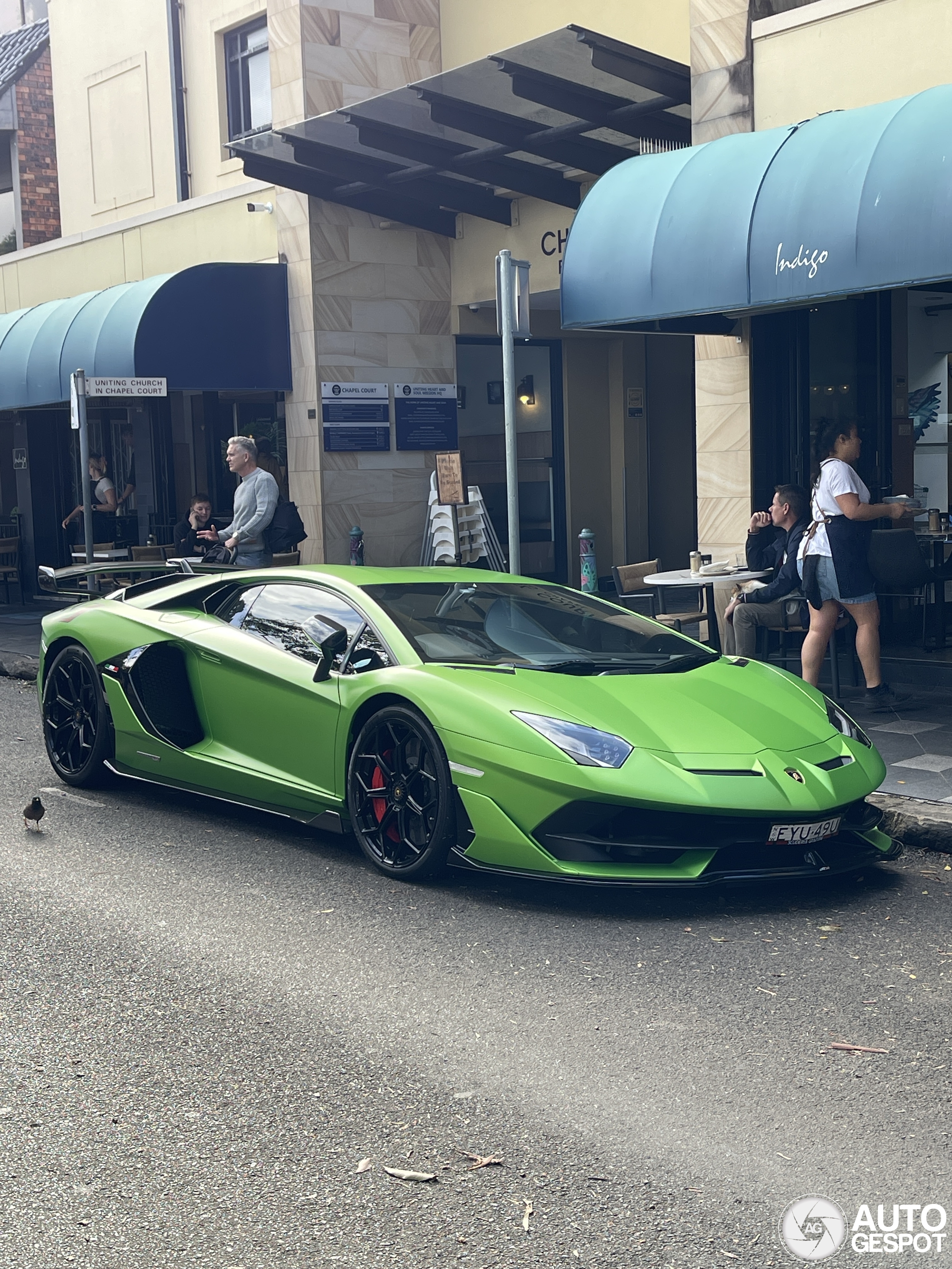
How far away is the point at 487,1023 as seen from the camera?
4.48m

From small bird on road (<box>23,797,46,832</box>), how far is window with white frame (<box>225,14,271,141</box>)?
12.2m

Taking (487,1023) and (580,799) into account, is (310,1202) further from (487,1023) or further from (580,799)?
(580,799)

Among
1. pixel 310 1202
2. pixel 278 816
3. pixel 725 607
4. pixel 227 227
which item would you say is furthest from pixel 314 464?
pixel 310 1202

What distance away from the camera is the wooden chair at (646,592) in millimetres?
10594

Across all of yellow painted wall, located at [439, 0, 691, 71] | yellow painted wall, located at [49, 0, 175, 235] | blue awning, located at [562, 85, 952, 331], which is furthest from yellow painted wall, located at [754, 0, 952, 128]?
yellow painted wall, located at [49, 0, 175, 235]

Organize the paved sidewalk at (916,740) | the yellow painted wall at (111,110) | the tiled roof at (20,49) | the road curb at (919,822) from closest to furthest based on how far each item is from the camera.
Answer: the road curb at (919,822) < the paved sidewalk at (916,740) < the yellow painted wall at (111,110) < the tiled roof at (20,49)

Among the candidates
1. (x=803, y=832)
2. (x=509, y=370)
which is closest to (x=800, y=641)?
(x=509, y=370)

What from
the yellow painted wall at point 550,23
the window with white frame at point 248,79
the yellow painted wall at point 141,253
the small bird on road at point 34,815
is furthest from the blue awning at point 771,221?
the window with white frame at point 248,79

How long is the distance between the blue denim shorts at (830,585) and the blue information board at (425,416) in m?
8.09

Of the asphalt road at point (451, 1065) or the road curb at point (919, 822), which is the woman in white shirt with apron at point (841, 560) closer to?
the road curb at point (919, 822)

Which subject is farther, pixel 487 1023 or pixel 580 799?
pixel 580 799

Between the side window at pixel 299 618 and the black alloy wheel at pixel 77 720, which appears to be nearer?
the side window at pixel 299 618

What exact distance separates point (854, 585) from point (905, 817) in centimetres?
276

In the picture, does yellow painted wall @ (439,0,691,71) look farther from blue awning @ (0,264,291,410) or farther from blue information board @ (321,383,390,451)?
blue information board @ (321,383,390,451)
